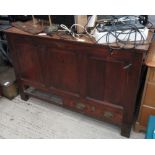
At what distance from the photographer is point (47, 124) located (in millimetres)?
1738

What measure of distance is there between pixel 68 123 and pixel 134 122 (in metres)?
0.61

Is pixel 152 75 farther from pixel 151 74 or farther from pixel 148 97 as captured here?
pixel 148 97

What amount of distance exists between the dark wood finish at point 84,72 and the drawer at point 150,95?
12cm

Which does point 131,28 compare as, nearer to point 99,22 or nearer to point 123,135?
point 99,22

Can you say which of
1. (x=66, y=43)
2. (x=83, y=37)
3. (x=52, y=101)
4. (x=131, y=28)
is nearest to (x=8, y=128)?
(x=52, y=101)

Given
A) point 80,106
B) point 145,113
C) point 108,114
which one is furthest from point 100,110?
point 145,113

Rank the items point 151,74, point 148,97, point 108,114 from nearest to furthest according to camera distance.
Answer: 1. point 151,74
2. point 148,97
3. point 108,114

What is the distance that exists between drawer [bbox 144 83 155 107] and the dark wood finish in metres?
0.12

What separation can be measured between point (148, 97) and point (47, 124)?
939 mm

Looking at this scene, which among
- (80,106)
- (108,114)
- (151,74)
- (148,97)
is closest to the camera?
(151,74)

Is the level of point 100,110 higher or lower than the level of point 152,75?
lower

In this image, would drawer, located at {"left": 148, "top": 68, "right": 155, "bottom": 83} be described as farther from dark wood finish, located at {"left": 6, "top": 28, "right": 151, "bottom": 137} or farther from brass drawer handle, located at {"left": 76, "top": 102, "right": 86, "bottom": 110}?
brass drawer handle, located at {"left": 76, "top": 102, "right": 86, "bottom": 110}
